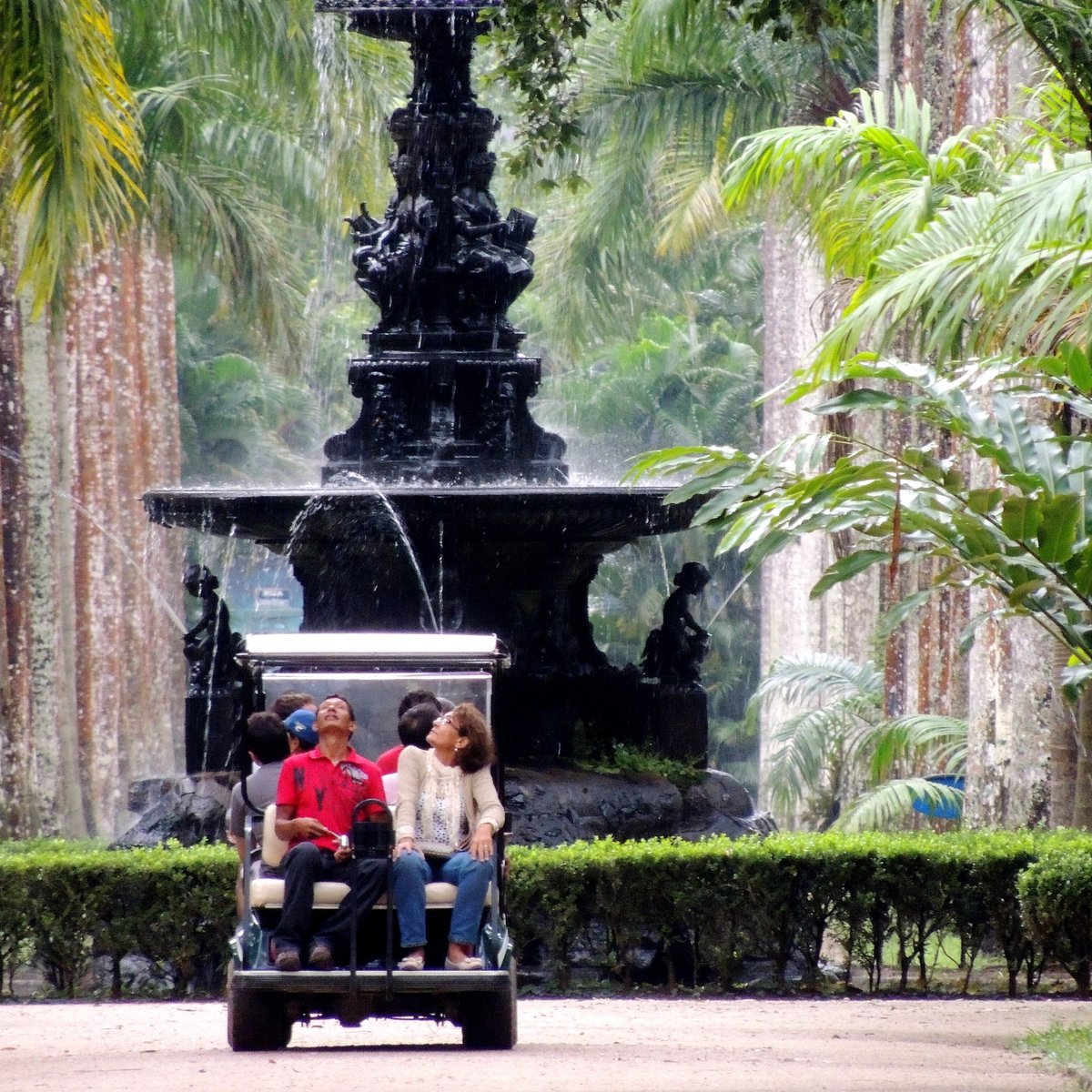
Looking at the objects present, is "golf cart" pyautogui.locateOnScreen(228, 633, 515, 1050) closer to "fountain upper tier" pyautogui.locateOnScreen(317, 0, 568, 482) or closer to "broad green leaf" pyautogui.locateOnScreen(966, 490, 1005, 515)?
"broad green leaf" pyautogui.locateOnScreen(966, 490, 1005, 515)

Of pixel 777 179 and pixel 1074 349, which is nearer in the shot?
pixel 1074 349

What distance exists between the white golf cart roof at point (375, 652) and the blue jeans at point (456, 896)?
76 cm

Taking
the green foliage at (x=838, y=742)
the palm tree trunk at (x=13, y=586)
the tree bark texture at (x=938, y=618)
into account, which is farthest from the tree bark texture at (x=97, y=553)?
the tree bark texture at (x=938, y=618)

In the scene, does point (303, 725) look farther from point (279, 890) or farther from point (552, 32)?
point (552, 32)

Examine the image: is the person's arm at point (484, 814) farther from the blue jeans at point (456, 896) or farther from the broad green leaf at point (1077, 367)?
the broad green leaf at point (1077, 367)

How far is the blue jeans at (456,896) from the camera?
702 centimetres

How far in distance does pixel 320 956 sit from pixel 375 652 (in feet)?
3.79

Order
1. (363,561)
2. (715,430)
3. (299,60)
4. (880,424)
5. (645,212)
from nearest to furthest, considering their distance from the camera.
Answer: (363,561) < (299,60) < (880,424) < (645,212) < (715,430)

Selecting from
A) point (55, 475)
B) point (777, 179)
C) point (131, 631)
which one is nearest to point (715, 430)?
point (131, 631)

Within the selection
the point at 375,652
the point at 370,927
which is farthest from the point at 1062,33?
the point at 370,927

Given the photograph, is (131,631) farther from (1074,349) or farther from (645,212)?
(1074,349)

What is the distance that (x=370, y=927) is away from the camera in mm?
7148

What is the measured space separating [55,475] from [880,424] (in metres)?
9.09

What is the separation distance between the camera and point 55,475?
21.9 meters
